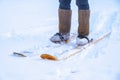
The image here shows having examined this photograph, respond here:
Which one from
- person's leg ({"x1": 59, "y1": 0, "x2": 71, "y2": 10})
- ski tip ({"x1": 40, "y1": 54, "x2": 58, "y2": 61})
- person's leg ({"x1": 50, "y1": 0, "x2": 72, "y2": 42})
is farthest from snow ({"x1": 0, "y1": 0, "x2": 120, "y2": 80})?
person's leg ({"x1": 59, "y1": 0, "x2": 71, "y2": 10})

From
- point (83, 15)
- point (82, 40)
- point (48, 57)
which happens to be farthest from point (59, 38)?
point (48, 57)

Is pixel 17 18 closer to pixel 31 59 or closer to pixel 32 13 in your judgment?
pixel 32 13

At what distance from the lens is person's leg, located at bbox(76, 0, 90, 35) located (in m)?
3.33

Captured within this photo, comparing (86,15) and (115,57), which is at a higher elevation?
(86,15)

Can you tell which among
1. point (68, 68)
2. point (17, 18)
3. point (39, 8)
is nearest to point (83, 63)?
point (68, 68)

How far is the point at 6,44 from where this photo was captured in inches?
129

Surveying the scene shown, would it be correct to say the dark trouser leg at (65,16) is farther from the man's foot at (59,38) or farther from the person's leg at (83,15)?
the person's leg at (83,15)

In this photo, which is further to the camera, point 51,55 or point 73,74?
point 51,55

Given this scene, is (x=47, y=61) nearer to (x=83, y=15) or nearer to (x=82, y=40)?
(x=82, y=40)

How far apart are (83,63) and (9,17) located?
2.92m

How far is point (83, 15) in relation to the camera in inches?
132

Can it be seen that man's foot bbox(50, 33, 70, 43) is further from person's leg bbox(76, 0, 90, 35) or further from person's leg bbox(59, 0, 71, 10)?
person's leg bbox(59, 0, 71, 10)

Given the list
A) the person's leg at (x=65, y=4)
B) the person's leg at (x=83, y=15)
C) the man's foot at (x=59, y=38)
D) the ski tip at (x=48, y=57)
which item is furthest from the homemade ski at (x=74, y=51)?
the person's leg at (x=65, y=4)

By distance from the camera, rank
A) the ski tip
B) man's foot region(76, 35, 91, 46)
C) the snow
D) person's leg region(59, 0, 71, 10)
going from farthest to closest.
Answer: person's leg region(59, 0, 71, 10) → man's foot region(76, 35, 91, 46) → the ski tip → the snow
